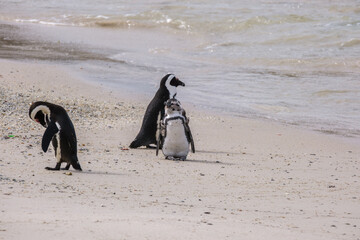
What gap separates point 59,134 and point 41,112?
1.01 ft

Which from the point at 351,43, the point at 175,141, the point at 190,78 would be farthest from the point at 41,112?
the point at 351,43

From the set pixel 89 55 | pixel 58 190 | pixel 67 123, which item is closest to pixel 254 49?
pixel 89 55

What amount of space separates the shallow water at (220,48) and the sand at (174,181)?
5.23 ft

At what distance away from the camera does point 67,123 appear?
6.54m

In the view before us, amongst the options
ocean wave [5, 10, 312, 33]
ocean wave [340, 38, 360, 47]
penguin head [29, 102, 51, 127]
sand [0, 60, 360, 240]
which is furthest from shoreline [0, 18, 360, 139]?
penguin head [29, 102, 51, 127]

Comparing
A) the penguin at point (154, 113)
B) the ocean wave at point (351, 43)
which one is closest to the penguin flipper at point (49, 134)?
the penguin at point (154, 113)

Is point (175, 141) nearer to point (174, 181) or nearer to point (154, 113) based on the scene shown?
point (154, 113)

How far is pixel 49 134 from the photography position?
6.42 metres

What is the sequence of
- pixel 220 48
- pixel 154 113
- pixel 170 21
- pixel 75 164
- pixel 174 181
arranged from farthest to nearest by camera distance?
pixel 170 21 → pixel 220 48 → pixel 154 113 → pixel 75 164 → pixel 174 181

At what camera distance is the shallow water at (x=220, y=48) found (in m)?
12.0

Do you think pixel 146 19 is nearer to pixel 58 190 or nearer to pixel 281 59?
pixel 281 59

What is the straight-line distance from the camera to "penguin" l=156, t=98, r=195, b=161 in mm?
7539

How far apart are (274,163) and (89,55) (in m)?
9.33

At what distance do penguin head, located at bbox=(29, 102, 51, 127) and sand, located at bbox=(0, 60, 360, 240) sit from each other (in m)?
0.39
